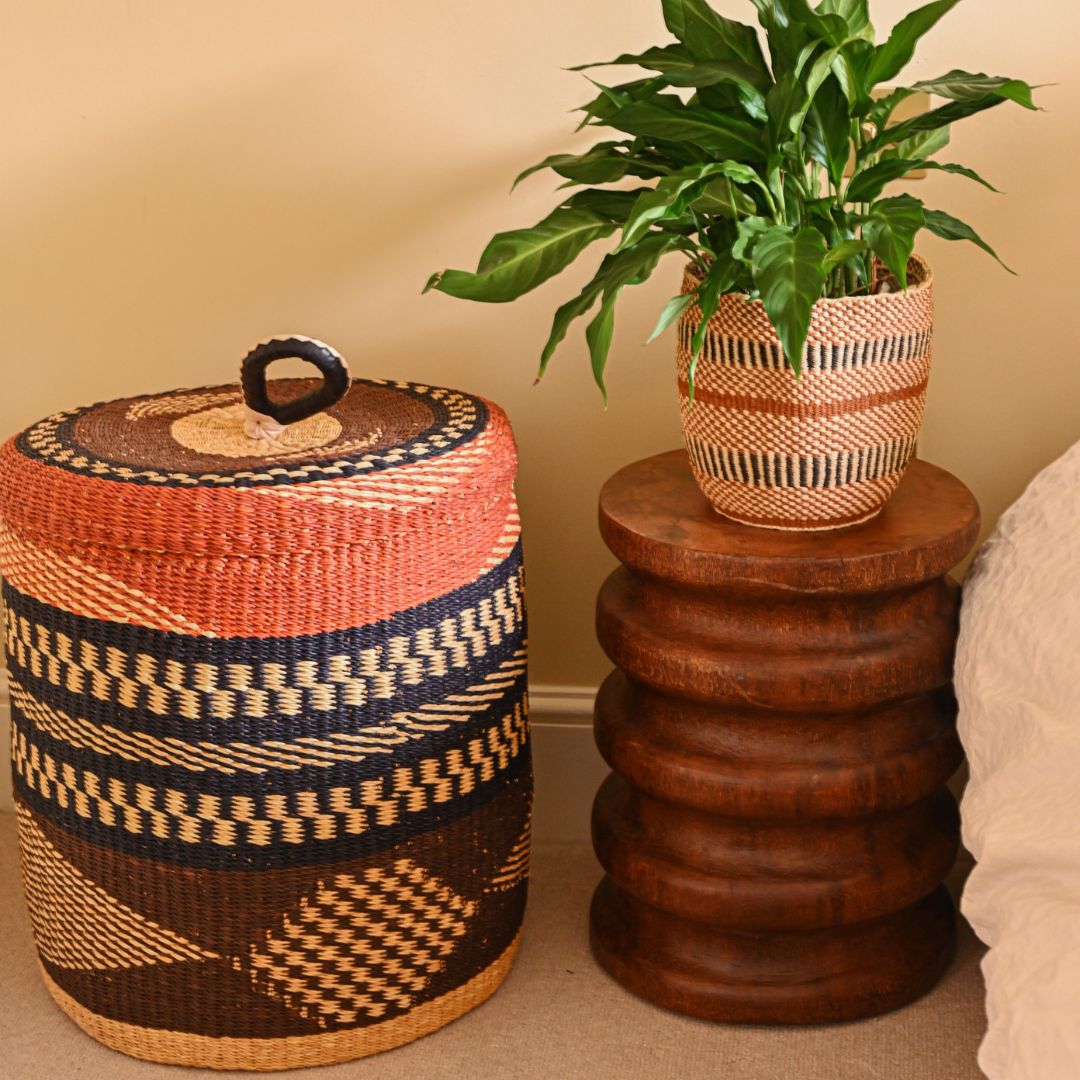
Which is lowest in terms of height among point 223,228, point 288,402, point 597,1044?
point 597,1044

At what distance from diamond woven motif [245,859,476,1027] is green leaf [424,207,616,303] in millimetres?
532

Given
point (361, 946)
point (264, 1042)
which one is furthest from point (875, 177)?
point (264, 1042)

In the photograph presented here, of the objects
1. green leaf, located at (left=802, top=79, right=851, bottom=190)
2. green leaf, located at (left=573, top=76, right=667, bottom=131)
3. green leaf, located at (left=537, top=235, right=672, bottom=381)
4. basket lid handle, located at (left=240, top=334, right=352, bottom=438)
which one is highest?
green leaf, located at (left=573, top=76, right=667, bottom=131)

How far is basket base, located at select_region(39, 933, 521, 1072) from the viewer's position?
4.27 ft

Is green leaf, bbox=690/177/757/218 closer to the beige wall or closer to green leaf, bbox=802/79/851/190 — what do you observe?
green leaf, bbox=802/79/851/190

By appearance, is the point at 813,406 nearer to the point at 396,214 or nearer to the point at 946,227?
the point at 946,227

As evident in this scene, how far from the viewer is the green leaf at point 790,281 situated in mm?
1057

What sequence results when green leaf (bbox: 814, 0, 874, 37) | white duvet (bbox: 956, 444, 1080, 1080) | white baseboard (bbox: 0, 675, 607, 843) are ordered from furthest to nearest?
white baseboard (bbox: 0, 675, 607, 843) < green leaf (bbox: 814, 0, 874, 37) < white duvet (bbox: 956, 444, 1080, 1080)

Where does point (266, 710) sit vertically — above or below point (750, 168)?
below

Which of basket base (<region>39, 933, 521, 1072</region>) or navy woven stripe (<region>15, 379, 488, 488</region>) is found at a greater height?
navy woven stripe (<region>15, 379, 488, 488</region>)

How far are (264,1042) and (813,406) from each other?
79 centimetres

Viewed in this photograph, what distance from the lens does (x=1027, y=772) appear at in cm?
102

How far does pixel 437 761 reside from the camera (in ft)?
4.14

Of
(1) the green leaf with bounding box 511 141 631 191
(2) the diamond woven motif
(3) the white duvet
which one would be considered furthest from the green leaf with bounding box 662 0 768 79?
(2) the diamond woven motif
